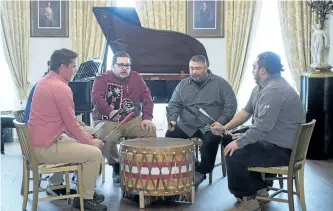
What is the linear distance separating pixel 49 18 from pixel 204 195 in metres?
4.15

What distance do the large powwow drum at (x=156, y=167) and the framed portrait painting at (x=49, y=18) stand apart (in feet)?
12.8

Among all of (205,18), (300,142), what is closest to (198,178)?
(300,142)

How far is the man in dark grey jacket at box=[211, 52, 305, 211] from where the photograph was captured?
3.57 meters

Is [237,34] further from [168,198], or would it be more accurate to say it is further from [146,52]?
[168,198]

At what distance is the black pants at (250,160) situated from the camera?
3607 mm

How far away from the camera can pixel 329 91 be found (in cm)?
578

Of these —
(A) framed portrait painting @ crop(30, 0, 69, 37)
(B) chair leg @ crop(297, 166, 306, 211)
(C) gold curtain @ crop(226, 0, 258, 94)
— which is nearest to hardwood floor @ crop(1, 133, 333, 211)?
(B) chair leg @ crop(297, 166, 306, 211)

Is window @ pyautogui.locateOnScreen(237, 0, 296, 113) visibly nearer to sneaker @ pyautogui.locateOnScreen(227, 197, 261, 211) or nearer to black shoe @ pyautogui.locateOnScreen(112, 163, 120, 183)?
black shoe @ pyautogui.locateOnScreen(112, 163, 120, 183)

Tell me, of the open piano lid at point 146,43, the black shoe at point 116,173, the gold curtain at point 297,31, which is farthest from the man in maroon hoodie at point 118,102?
the gold curtain at point 297,31

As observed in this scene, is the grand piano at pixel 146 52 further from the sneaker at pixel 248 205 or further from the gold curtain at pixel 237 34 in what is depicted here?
the sneaker at pixel 248 205

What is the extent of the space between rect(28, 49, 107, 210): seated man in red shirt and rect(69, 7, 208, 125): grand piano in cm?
199

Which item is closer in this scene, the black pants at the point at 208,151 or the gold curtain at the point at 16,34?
the black pants at the point at 208,151

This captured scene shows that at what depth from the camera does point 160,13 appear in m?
7.27

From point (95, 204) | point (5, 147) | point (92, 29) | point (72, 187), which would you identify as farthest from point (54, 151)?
point (92, 29)
